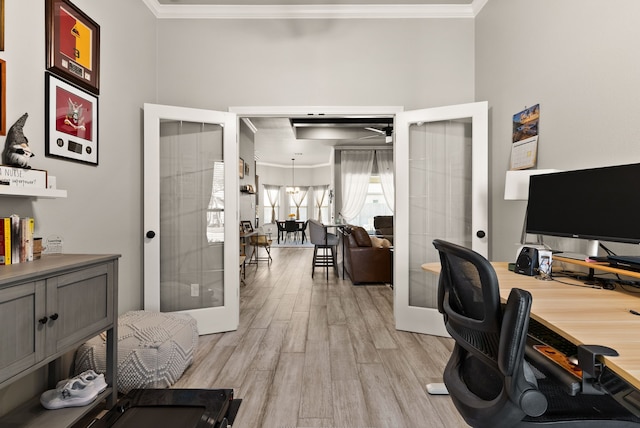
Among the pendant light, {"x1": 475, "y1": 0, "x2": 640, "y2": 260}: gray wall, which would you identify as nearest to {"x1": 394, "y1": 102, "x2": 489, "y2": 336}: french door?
{"x1": 475, "y1": 0, "x2": 640, "y2": 260}: gray wall

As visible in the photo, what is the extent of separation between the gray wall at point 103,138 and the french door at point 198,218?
227mm

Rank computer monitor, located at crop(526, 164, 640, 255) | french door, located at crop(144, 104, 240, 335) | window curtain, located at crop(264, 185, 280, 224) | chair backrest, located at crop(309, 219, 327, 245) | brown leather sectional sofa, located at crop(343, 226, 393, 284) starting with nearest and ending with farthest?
computer monitor, located at crop(526, 164, 640, 255), french door, located at crop(144, 104, 240, 335), brown leather sectional sofa, located at crop(343, 226, 393, 284), chair backrest, located at crop(309, 219, 327, 245), window curtain, located at crop(264, 185, 280, 224)

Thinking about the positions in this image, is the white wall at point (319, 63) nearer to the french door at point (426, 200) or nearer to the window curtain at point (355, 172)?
the french door at point (426, 200)

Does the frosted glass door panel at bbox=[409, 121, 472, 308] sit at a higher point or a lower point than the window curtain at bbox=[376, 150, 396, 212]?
lower

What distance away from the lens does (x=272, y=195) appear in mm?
12594

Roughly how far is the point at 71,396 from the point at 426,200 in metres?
2.98

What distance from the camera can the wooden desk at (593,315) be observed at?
0.79 m

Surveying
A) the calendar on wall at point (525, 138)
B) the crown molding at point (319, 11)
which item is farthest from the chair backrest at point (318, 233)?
the calendar on wall at point (525, 138)

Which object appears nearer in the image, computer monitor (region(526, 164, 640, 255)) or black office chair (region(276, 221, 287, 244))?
computer monitor (region(526, 164, 640, 255))

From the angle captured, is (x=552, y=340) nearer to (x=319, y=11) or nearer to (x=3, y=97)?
(x=3, y=97)

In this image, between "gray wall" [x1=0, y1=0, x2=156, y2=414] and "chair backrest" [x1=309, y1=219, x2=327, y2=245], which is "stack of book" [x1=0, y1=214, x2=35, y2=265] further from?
"chair backrest" [x1=309, y1=219, x2=327, y2=245]

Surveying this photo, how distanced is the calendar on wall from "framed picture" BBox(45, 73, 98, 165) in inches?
127

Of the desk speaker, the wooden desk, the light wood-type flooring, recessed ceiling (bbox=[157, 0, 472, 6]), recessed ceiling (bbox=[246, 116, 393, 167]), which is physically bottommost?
the light wood-type flooring

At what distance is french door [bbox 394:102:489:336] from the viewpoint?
301 cm
